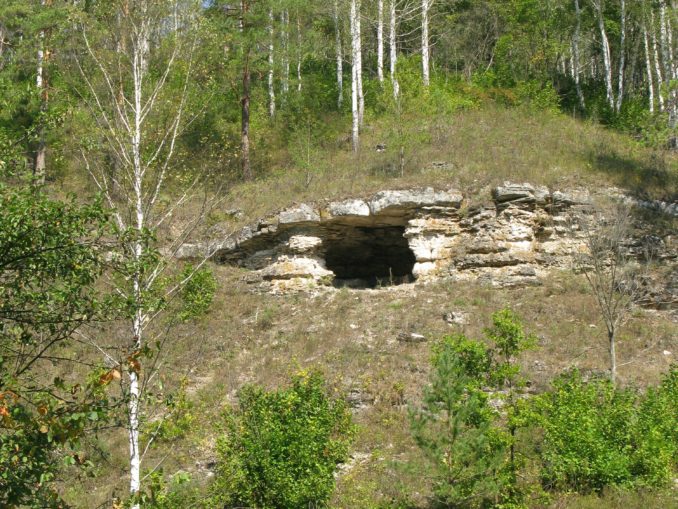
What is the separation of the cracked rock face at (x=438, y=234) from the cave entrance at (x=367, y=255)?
196 millimetres

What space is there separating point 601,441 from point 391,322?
7.90 meters

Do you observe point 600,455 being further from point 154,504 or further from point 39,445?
point 39,445

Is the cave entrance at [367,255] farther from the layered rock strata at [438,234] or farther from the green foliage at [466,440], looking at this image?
the green foliage at [466,440]

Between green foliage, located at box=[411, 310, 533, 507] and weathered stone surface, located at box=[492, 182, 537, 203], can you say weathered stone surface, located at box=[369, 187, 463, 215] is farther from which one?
green foliage, located at box=[411, 310, 533, 507]

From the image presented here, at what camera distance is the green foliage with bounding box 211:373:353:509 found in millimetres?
10281

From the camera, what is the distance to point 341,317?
61.0 feet

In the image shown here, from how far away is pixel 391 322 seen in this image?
707 inches

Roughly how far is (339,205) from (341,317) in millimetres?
4091

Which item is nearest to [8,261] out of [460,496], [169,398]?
[169,398]

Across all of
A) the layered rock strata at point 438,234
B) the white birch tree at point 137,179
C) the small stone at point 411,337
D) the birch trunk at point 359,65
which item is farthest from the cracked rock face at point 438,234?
the white birch tree at point 137,179

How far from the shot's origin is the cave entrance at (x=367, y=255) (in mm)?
22344

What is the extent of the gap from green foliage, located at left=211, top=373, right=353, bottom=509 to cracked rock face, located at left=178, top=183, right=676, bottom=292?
902 cm

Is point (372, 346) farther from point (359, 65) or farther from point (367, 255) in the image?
point (359, 65)

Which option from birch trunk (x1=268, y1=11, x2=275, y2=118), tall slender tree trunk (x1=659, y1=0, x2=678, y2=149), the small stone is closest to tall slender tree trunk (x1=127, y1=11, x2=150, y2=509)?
the small stone
